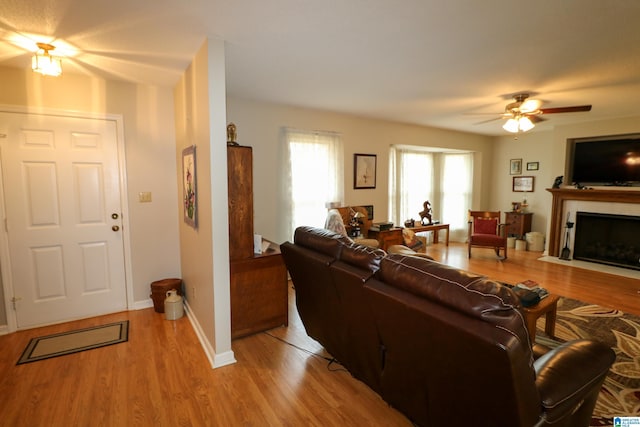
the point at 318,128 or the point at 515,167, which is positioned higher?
the point at 318,128

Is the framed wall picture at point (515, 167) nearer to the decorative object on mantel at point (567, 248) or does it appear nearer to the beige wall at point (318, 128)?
the beige wall at point (318, 128)

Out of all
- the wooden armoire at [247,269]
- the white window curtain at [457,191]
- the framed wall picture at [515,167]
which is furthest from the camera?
the white window curtain at [457,191]

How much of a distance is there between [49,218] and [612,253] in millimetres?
7804

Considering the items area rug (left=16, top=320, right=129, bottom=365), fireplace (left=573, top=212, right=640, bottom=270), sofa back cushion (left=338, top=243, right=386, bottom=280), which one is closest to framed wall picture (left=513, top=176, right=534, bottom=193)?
fireplace (left=573, top=212, right=640, bottom=270)

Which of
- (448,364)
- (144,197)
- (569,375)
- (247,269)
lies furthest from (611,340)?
(144,197)

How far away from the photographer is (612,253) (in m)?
5.30

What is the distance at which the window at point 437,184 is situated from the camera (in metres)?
6.83

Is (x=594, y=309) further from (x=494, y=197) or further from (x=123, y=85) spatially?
(x=123, y=85)

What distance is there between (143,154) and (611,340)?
486 centimetres

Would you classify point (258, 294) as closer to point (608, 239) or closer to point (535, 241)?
point (608, 239)

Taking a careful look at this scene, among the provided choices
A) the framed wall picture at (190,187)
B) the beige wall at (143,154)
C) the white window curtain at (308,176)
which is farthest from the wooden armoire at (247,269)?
the white window curtain at (308,176)

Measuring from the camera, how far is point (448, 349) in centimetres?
131

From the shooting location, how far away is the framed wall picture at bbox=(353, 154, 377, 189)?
5184 mm

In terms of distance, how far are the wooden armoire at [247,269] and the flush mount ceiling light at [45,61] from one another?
1.37 m
